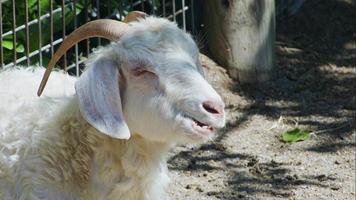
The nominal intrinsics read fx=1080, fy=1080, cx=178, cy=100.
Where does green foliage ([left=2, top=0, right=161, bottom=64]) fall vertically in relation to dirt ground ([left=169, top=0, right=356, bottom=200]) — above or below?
above

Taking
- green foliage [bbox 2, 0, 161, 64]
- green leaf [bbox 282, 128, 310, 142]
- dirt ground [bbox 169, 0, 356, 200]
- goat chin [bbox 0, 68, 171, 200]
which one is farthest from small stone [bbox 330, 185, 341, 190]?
green foliage [bbox 2, 0, 161, 64]

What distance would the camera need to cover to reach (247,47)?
330 inches

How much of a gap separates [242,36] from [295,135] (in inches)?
40.2

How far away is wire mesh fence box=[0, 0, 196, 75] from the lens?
7297mm

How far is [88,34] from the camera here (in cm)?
512

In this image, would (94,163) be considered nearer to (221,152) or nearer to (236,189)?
(236,189)

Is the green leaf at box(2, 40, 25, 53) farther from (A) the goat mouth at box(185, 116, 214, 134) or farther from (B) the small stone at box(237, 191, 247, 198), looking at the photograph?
(A) the goat mouth at box(185, 116, 214, 134)

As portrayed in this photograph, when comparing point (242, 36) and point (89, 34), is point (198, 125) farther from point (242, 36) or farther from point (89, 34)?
point (242, 36)

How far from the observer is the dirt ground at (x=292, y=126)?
699 cm

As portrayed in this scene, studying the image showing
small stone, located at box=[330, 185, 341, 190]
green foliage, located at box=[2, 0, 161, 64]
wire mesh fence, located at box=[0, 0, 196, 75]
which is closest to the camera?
small stone, located at box=[330, 185, 341, 190]

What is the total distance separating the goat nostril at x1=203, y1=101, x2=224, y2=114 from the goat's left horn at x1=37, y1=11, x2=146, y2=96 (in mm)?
608

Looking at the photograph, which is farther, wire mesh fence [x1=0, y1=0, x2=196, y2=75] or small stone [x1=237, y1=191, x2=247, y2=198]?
wire mesh fence [x1=0, y1=0, x2=196, y2=75]

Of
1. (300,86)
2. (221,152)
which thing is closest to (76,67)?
(221,152)

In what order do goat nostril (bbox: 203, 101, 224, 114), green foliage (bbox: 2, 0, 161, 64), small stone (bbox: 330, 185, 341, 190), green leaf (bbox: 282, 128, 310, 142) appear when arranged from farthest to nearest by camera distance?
green leaf (bbox: 282, 128, 310, 142), green foliage (bbox: 2, 0, 161, 64), small stone (bbox: 330, 185, 341, 190), goat nostril (bbox: 203, 101, 224, 114)
